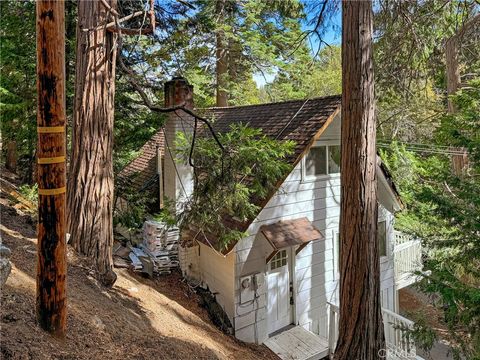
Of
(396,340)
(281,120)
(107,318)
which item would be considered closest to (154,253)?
(107,318)

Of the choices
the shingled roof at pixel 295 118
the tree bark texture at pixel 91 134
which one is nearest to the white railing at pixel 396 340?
the shingled roof at pixel 295 118

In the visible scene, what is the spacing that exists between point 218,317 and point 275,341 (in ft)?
4.90

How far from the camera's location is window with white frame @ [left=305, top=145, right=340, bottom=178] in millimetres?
8984

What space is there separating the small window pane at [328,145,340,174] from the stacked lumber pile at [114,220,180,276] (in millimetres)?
4265

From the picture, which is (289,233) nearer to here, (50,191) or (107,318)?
(107,318)

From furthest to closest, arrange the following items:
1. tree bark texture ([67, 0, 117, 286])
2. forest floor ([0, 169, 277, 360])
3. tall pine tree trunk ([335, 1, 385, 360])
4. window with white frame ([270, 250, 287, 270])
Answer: window with white frame ([270, 250, 287, 270]) < tall pine tree trunk ([335, 1, 385, 360]) < tree bark texture ([67, 0, 117, 286]) < forest floor ([0, 169, 277, 360])

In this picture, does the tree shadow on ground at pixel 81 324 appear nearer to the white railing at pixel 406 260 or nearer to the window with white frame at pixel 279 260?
the window with white frame at pixel 279 260

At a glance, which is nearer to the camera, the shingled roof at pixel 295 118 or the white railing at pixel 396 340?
the white railing at pixel 396 340

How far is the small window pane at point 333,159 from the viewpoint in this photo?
9320mm

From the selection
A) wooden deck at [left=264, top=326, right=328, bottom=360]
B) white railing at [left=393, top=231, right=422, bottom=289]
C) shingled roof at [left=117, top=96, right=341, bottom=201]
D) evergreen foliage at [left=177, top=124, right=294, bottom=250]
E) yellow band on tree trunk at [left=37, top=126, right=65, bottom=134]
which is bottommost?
wooden deck at [left=264, top=326, right=328, bottom=360]

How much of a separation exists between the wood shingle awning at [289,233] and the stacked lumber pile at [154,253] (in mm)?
2334

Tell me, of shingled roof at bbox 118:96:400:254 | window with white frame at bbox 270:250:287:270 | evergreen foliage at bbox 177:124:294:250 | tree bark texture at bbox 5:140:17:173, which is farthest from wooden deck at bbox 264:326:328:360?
tree bark texture at bbox 5:140:17:173

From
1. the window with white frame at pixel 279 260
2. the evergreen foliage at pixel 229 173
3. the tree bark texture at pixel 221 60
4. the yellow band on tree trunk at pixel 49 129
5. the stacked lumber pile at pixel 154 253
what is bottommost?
the window with white frame at pixel 279 260

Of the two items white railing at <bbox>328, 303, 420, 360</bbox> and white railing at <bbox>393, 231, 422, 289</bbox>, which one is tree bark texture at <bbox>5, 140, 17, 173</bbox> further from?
white railing at <bbox>393, 231, 422, 289</bbox>
